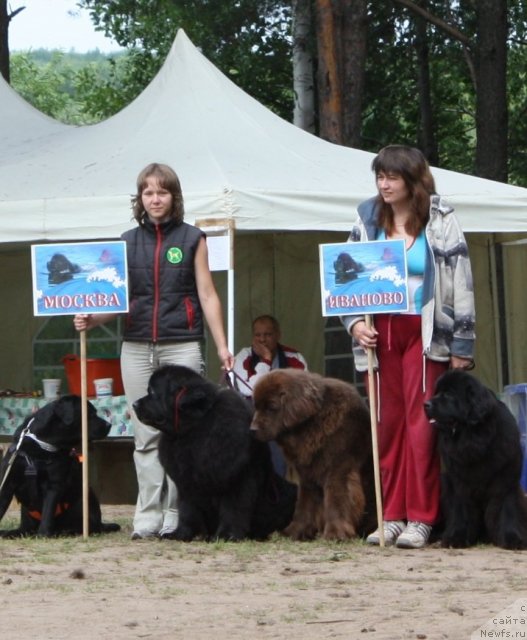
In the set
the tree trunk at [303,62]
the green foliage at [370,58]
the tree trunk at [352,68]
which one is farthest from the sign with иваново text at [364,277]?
the green foliage at [370,58]

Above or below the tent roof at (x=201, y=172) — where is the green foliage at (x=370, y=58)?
above

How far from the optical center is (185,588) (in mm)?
5770

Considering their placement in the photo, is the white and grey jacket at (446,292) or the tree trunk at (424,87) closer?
the white and grey jacket at (446,292)

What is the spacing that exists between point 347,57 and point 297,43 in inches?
127

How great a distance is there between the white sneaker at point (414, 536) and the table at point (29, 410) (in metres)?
3.16

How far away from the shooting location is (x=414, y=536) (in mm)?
7113

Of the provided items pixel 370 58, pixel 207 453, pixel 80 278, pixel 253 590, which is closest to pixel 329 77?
pixel 370 58

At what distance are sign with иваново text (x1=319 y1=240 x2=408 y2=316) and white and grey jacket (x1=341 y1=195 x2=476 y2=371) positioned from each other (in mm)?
149

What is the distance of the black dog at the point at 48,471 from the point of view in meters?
7.70

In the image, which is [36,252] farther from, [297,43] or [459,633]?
[297,43]

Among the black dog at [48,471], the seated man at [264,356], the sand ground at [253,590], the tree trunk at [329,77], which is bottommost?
the sand ground at [253,590]

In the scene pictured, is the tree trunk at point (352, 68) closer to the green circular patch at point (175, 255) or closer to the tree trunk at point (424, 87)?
the tree trunk at point (424, 87)

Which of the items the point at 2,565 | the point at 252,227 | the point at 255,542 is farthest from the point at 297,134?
the point at 2,565

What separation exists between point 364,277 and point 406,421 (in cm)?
74
